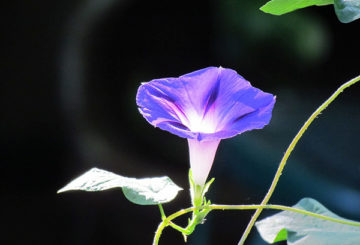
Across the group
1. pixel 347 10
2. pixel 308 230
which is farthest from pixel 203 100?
pixel 308 230

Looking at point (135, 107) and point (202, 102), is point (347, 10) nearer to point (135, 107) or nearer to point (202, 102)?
point (202, 102)

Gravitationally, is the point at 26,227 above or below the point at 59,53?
below

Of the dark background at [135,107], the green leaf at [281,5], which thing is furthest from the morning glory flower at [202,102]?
the dark background at [135,107]

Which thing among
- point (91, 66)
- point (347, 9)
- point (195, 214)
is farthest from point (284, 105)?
point (195, 214)

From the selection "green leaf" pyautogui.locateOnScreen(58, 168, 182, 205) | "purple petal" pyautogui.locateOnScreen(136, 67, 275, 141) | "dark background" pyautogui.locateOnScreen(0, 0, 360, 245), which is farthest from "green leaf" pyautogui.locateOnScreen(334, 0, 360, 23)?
"dark background" pyautogui.locateOnScreen(0, 0, 360, 245)

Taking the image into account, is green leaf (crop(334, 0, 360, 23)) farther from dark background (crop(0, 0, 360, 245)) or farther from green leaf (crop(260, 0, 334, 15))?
dark background (crop(0, 0, 360, 245))

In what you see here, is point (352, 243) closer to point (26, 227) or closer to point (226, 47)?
point (226, 47)

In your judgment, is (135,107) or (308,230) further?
(135,107)
